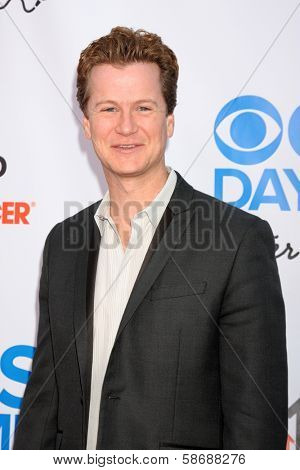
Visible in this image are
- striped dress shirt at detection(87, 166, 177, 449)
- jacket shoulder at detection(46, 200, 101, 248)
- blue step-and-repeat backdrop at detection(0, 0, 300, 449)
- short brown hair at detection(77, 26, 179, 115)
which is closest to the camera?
striped dress shirt at detection(87, 166, 177, 449)

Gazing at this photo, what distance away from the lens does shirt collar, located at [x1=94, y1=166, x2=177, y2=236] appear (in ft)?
4.53

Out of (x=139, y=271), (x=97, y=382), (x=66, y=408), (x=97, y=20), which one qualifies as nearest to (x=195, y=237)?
(x=139, y=271)

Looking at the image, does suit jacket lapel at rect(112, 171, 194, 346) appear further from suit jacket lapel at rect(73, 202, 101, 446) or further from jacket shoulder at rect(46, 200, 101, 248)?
jacket shoulder at rect(46, 200, 101, 248)

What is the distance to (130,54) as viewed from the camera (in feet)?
4.62

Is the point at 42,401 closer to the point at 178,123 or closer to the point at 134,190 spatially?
the point at 134,190

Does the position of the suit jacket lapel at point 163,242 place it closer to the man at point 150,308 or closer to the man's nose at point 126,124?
the man at point 150,308

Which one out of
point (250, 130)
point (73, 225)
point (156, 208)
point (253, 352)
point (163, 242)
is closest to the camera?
point (253, 352)

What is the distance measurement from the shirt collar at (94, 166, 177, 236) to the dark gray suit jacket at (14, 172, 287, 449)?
0.19 feet

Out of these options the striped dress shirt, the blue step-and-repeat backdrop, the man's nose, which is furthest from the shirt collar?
the blue step-and-repeat backdrop

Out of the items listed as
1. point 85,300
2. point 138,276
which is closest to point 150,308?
point 138,276

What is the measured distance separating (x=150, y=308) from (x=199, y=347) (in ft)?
0.47

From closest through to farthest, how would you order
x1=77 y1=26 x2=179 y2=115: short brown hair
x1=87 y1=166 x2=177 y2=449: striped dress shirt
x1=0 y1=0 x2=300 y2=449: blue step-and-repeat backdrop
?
x1=87 y1=166 x2=177 y2=449: striped dress shirt < x1=77 y1=26 x2=179 y2=115: short brown hair < x1=0 y1=0 x2=300 y2=449: blue step-and-repeat backdrop

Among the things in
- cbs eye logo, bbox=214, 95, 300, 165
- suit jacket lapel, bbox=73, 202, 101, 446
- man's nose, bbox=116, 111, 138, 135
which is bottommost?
suit jacket lapel, bbox=73, 202, 101, 446

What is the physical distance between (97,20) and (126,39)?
2.01 ft
